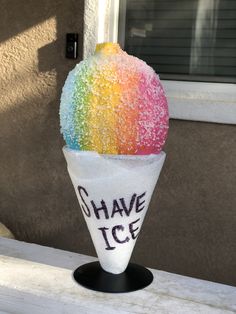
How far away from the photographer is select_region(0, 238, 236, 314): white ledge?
4.85 feet

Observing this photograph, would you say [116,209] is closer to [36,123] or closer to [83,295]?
[83,295]

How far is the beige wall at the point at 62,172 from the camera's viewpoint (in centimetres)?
249

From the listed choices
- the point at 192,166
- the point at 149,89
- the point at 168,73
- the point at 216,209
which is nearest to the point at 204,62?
the point at 168,73

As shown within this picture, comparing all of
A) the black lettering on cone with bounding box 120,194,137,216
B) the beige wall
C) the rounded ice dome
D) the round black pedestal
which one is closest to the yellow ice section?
the rounded ice dome

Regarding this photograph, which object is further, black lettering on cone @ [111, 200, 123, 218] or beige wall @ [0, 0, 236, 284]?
beige wall @ [0, 0, 236, 284]

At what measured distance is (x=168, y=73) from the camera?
2.65 m

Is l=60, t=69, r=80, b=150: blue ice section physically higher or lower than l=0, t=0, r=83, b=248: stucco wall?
higher

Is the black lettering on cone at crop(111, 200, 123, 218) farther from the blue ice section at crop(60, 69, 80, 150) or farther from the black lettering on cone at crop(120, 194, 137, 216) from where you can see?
the blue ice section at crop(60, 69, 80, 150)

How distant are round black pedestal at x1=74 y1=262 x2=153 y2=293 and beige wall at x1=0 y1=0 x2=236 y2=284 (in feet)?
3.05

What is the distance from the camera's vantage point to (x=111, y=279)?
158 centimetres

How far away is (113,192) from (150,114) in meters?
0.27

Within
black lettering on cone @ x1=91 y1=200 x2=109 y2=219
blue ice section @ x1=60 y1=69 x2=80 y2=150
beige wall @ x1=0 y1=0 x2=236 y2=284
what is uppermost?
blue ice section @ x1=60 y1=69 x2=80 y2=150

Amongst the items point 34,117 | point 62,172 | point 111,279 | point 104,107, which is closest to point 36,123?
point 34,117

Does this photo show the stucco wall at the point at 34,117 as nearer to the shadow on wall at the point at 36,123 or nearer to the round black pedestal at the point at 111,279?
the shadow on wall at the point at 36,123
